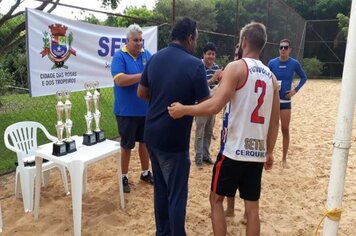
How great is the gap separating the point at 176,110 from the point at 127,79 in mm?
1315

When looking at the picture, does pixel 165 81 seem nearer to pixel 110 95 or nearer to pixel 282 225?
pixel 282 225

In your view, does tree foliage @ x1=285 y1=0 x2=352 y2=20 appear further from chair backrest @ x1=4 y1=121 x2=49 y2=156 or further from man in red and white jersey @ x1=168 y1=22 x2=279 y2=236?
chair backrest @ x1=4 y1=121 x2=49 y2=156

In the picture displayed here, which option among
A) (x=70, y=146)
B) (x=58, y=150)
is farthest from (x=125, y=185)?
(x=58, y=150)

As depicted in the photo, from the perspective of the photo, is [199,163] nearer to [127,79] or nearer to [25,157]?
[127,79]

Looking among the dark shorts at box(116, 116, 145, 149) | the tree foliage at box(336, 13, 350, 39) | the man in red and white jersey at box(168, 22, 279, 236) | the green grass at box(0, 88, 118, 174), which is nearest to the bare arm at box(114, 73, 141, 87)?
the dark shorts at box(116, 116, 145, 149)

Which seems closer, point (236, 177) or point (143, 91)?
point (236, 177)

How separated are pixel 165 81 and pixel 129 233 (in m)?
1.47

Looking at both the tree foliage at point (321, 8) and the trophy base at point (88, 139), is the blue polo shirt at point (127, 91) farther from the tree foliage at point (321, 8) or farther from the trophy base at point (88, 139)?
the tree foliage at point (321, 8)

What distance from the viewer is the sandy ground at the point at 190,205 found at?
3094mm

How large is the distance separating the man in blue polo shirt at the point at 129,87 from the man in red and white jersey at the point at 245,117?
1.36 metres

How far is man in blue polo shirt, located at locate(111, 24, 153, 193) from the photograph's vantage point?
3.48m

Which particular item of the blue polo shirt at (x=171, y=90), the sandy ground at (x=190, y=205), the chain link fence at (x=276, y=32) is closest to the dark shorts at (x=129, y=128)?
the sandy ground at (x=190, y=205)

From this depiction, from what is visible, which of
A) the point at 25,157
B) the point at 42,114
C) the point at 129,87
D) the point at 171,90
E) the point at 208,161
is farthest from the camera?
the point at 42,114

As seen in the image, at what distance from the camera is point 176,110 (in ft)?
7.38
